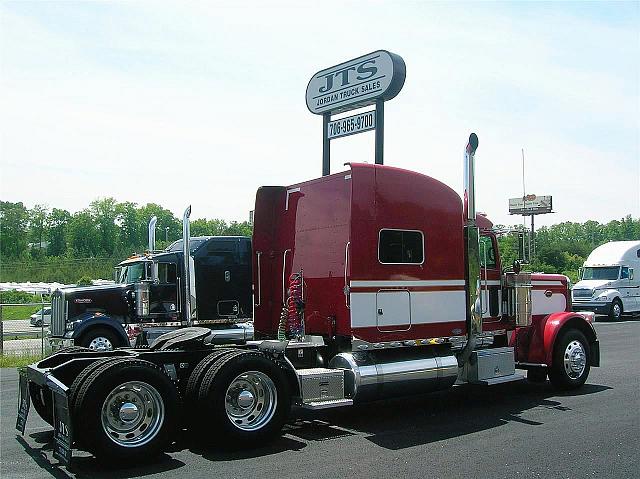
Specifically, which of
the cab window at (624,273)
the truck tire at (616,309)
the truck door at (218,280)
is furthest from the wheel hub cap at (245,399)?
the cab window at (624,273)

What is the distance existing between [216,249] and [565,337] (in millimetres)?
9222

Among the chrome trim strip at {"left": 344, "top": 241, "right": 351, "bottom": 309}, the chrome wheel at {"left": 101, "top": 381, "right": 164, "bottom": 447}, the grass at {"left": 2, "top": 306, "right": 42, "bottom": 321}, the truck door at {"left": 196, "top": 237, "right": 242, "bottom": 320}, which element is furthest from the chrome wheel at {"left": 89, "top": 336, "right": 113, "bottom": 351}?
the grass at {"left": 2, "top": 306, "right": 42, "bottom": 321}

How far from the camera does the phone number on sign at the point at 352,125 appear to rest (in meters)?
12.7

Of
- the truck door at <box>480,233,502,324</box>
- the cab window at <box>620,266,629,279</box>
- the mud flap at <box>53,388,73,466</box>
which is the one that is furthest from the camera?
the cab window at <box>620,266,629,279</box>

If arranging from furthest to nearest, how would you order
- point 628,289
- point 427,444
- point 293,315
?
1. point 628,289
2. point 293,315
3. point 427,444

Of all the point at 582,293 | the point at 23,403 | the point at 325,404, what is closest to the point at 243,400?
the point at 325,404

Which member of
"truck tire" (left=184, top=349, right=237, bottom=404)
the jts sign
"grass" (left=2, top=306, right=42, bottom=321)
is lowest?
"grass" (left=2, top=306, right=42, bottom=321)

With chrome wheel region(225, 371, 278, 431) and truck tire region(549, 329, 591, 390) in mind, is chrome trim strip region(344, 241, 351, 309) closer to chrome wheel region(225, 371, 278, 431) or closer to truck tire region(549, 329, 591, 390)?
chrome wheel region(225, 371, 278, 431)

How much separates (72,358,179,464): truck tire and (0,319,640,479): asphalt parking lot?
23 centimetres

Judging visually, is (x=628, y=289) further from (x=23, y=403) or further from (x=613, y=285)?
(x=23, y=403)

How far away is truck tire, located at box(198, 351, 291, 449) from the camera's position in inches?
298

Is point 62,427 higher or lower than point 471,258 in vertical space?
lower

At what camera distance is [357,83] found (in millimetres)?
12602

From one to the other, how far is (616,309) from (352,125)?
70.4 feet
